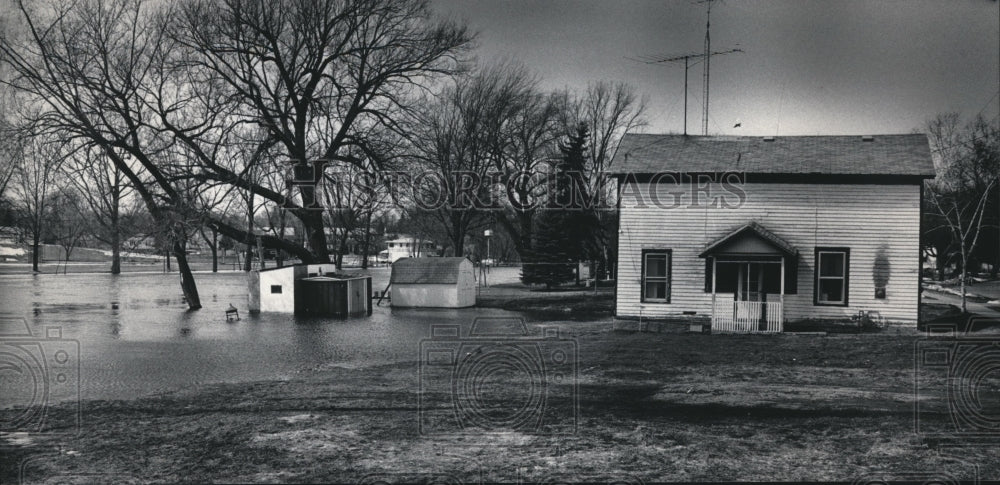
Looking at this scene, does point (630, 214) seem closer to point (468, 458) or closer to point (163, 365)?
point (163, 365)

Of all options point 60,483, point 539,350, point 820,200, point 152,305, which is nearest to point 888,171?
point 820,200

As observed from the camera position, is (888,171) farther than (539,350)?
Yes

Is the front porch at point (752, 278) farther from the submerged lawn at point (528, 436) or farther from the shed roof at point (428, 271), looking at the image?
the shed roof at point (428, 271)

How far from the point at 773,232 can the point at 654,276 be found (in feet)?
12.9

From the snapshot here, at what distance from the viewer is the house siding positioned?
72.8 feet

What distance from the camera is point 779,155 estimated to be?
937 inches

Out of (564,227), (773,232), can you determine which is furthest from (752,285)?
(564,227)

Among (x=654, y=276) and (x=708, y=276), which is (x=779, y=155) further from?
(x=654, y=276)

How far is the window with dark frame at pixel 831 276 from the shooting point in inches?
885

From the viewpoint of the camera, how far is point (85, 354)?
18578mm

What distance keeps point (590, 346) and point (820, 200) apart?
9.45 m
